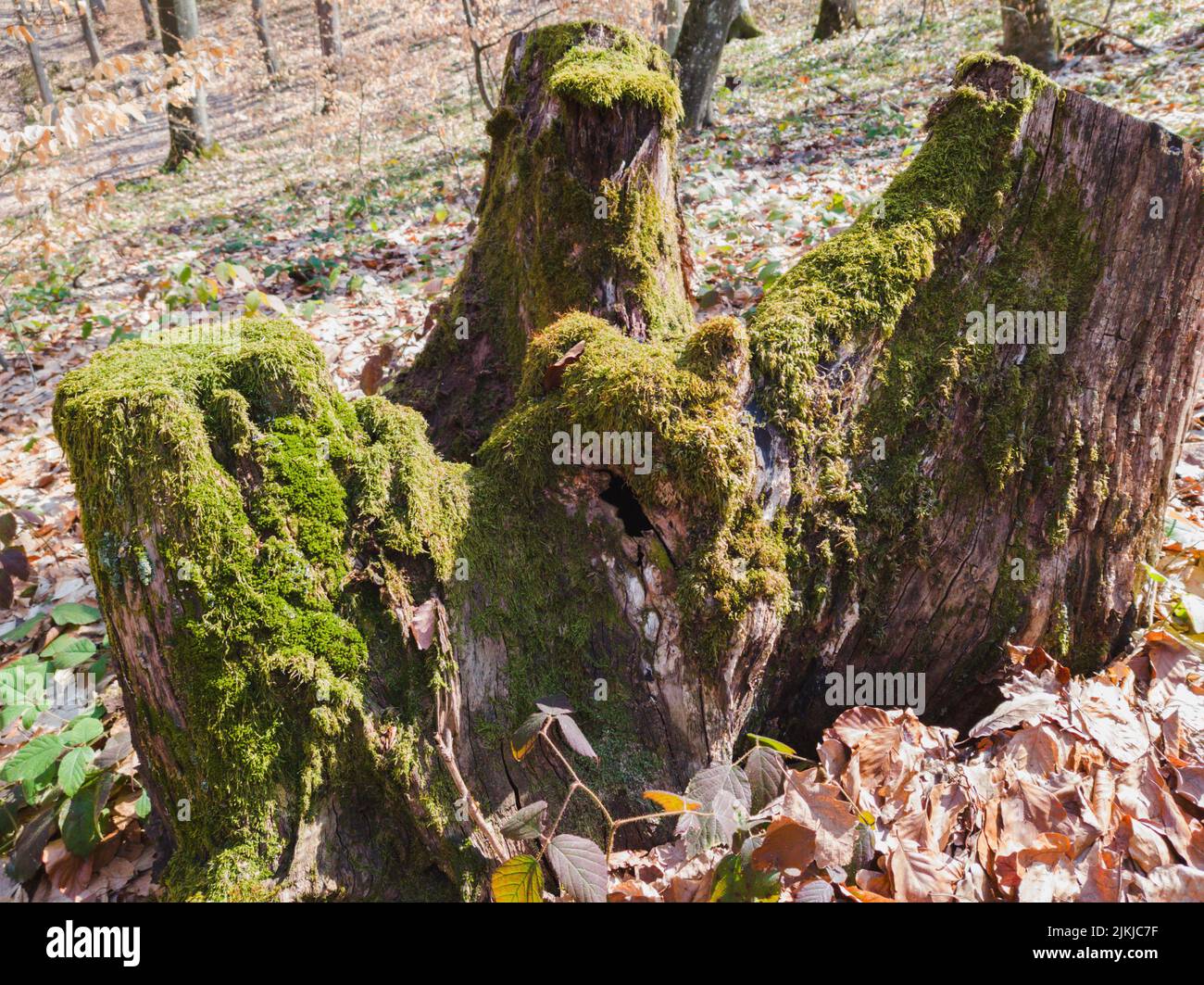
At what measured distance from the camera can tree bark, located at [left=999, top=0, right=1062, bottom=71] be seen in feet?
33.3

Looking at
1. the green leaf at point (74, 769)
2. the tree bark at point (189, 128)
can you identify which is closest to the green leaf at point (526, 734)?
the green leaf at point (74, 769)

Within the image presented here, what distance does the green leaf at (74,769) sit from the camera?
8.10 ft

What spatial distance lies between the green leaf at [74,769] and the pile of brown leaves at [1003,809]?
177 cm

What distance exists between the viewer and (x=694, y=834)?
1.88m

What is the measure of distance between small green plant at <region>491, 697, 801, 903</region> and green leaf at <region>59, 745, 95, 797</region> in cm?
155

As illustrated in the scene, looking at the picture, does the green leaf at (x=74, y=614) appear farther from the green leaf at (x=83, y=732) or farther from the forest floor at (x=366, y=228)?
the green leaf at (x=83, y=732)

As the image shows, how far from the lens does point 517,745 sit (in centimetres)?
195

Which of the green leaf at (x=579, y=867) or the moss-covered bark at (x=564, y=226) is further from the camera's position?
the moss-covered bark at (x=564, y=226)

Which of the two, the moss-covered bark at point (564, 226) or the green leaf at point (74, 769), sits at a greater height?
the moss-covered bark at point (564, 226)

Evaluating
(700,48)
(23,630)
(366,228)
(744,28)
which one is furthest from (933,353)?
(744,28)

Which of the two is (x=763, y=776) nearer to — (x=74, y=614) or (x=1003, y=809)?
(x=1003, y=809)

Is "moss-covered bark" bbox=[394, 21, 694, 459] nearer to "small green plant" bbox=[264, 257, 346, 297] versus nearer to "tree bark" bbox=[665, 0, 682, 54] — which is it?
"small green plant" bbox=[264, 257, 346, 297]
